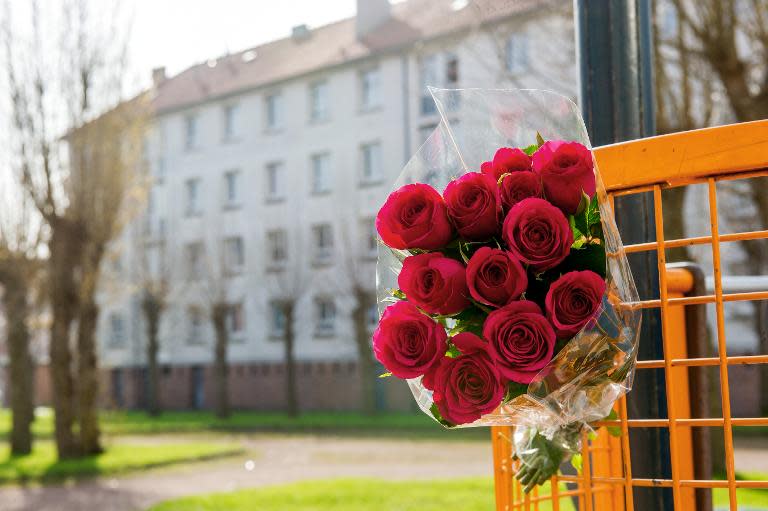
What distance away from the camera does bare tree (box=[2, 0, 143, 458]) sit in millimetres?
17797

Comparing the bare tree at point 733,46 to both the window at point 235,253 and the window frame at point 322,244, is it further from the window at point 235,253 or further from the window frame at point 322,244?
the window at point 235,253

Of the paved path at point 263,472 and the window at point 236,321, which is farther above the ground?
the window at point 236,321

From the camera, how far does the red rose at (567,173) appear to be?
1.67m

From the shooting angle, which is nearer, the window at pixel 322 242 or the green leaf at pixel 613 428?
the green leaf at pixel 613 428

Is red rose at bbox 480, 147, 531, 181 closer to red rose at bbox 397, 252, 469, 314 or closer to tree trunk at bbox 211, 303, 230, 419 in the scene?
red rose at bbox 397, 252, 469, 314

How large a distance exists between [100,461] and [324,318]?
21.2 m

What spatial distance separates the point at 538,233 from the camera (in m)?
1.63

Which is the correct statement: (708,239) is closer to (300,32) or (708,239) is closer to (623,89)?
(623,89)

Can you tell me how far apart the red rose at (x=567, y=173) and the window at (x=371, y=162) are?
35031mm

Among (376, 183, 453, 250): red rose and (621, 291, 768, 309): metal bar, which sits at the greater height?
(376, 183, 453, 250): red rose

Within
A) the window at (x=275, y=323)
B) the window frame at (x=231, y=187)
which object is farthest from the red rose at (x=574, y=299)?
the window frame at (x=231, y=187)

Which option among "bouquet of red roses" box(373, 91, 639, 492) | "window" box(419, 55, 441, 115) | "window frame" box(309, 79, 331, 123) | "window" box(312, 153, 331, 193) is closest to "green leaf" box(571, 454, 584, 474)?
"bouquet of red roses" box(373, 91, 639, 492)

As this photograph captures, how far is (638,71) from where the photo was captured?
103 inches

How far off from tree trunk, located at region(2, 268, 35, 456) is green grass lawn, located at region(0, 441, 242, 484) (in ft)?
1.43
